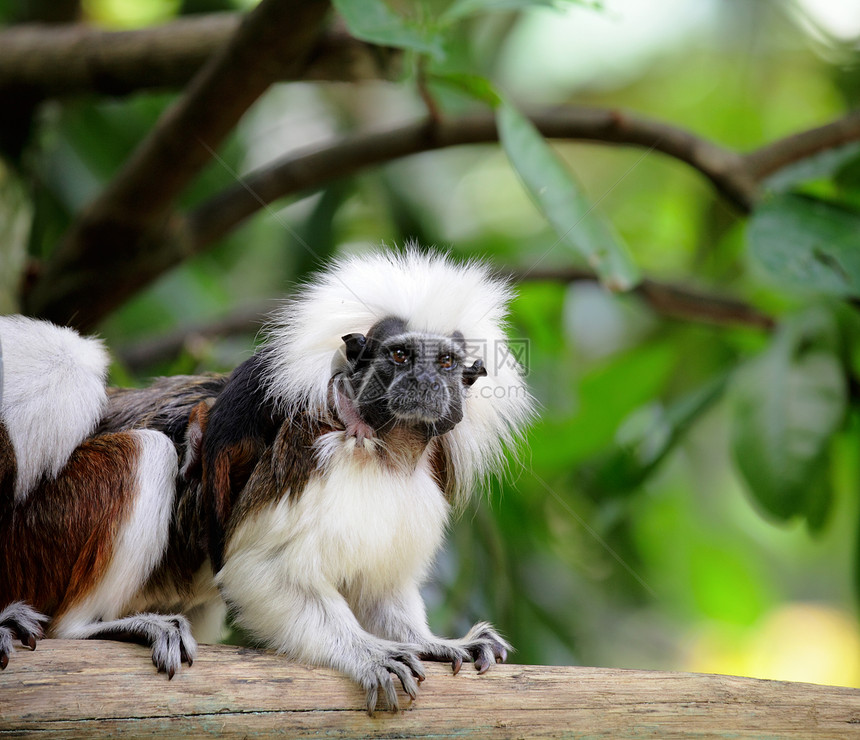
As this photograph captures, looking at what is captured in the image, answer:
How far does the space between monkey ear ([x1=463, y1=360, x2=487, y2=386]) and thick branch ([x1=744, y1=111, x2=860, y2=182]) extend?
1.76m

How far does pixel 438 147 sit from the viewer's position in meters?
3.05

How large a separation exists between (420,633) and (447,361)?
655 mm

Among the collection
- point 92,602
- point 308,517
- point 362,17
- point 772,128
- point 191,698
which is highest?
point 772,128

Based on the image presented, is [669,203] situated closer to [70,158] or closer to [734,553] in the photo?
[734,553]

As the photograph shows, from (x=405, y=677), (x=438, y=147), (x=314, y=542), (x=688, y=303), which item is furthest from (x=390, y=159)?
(x=405, y=677)

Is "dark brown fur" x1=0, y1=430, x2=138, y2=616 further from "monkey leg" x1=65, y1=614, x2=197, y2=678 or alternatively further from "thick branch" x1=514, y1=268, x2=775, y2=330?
"thick branch" x1=514, y1=268, x2=775, y2=330

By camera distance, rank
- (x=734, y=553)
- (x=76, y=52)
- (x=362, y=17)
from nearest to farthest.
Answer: (x=362, y=17)
(x=76, y=52)
(x=734, y=553)

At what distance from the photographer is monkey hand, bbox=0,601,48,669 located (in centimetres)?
167

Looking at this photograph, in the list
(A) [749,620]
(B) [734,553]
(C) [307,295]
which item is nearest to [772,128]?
(B) [734,553]

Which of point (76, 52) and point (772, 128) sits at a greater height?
point (772, 128)

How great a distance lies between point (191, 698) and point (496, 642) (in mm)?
669

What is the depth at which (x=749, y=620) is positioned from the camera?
4.70 m

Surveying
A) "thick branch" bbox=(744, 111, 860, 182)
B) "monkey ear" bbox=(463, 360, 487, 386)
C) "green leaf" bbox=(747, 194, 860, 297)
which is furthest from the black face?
"thick branch" bbox=(744, 111, 860, 182)

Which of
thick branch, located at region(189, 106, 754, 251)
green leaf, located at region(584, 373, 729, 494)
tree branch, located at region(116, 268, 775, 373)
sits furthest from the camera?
tree branch, located at region(116, 268, 775, 373)
